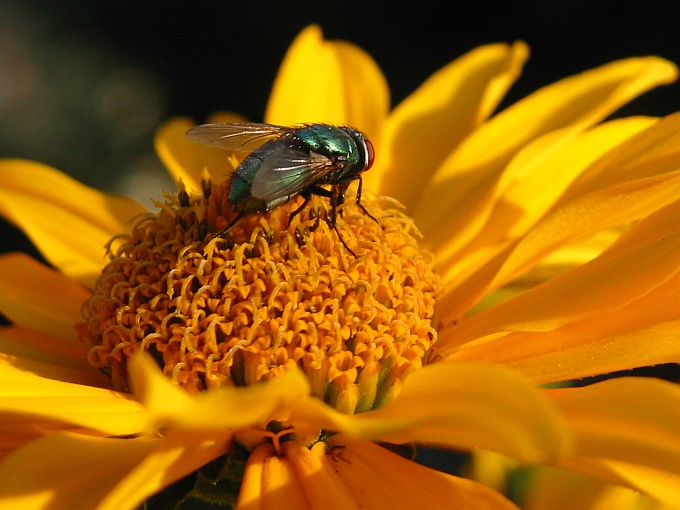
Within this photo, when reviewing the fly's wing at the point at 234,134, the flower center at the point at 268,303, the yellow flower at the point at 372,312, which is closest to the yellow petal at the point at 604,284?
the yellow flower at the point at 372,312

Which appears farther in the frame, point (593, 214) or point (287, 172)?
point (593, 214)

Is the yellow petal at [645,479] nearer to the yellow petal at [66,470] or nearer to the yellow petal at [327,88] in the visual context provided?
the yellow petal at [66,470]

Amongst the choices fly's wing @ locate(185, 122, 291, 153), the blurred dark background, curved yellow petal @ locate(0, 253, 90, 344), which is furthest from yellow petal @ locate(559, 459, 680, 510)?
the blurred dark background

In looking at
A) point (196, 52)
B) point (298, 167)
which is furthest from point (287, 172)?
point (196, 52)

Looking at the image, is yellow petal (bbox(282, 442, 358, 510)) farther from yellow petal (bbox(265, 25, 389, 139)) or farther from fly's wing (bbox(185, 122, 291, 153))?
yellow petal (bbox(265, 25, 389, 139))

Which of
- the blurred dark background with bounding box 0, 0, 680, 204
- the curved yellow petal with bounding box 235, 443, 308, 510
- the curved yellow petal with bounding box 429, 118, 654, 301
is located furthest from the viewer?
the blurred dark background with bounding box 0, 0, 680, 204

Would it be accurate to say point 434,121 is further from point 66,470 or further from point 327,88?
point 66,470
